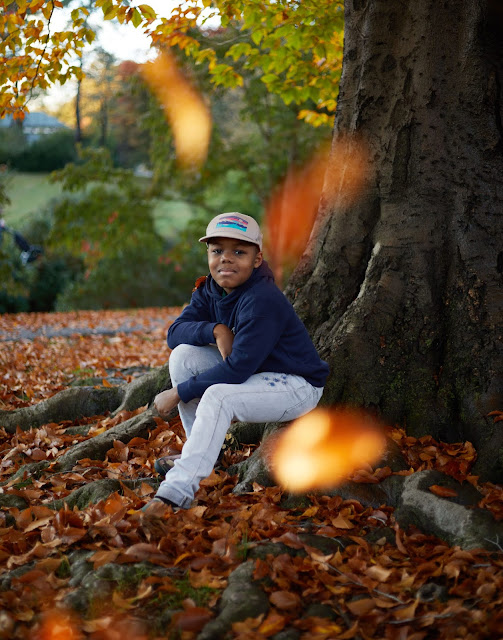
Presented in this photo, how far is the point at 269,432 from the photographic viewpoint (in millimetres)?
4102

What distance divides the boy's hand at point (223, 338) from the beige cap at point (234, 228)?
0.52 meters

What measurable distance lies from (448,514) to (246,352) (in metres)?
1.30

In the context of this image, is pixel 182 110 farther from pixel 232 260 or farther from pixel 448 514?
pixel 448 514

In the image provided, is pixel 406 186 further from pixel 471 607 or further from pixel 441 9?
pixel 471 607

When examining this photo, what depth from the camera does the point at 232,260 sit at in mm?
3674

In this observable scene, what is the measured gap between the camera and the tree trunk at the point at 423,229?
4266mm

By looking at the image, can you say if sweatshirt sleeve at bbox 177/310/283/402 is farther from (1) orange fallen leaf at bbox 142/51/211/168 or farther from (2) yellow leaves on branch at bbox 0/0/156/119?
(1) orange fallen leaf at bbox 142/51/211/168

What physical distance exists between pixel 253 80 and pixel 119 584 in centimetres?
1476

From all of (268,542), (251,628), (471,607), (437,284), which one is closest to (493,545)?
(471,607)

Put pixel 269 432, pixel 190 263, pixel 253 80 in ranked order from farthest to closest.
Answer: pixel 190 263, pixel 253 80, pixel 269 432

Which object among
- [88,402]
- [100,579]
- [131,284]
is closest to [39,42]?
[88,402]

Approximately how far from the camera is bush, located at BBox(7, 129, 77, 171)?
37100 millimetres

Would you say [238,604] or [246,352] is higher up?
[246,352]

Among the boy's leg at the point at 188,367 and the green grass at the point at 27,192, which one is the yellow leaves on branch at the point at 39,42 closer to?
the boy's leg at the point at 188,367
